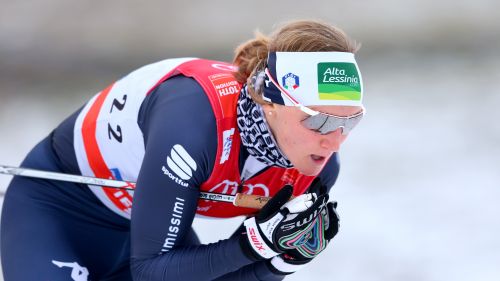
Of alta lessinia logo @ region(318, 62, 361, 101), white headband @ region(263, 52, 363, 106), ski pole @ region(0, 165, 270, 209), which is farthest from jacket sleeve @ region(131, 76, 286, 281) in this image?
alta lessinia logo @ region(318, 62, 361, 101)

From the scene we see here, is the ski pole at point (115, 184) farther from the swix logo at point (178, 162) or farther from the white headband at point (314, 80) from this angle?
the white headband at point (314, 80)

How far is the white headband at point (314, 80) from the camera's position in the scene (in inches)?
76.7

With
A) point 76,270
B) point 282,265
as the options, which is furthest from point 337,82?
point 76,270

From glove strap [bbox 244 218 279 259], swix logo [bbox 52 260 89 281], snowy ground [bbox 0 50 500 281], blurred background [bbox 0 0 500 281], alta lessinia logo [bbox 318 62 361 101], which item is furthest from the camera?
blurred background [bbox 0 0 500 281]

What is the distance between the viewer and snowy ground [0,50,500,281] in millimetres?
3311

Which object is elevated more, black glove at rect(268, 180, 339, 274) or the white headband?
the white headband

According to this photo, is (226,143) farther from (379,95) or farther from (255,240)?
(379,95)

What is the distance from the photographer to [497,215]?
361 cm

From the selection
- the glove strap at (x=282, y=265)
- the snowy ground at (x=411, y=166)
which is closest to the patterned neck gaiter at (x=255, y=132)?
the glove strap at (x=282, y=265)

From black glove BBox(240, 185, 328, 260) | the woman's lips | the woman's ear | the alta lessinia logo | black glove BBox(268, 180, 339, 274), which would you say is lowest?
black glove BBox(268, 180, 339, 274)

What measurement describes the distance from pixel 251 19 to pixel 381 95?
1.12m

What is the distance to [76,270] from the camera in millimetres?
2350

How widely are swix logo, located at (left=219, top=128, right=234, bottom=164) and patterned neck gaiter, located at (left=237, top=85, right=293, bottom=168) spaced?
37 mm

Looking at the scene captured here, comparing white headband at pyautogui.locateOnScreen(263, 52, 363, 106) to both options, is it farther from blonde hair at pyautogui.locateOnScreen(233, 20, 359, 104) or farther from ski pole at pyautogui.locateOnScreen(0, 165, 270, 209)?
ski pole at pyautogui.locateOnScreen(0, 165, 270, 209)
